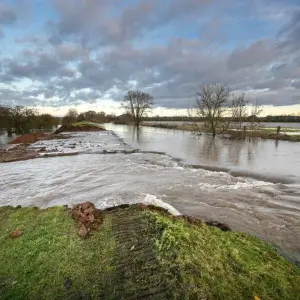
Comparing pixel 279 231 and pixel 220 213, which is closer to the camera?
pixel 279 231

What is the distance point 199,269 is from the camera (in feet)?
9.92

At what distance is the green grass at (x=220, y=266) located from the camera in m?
2.77

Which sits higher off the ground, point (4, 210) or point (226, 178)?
point (4, 210)

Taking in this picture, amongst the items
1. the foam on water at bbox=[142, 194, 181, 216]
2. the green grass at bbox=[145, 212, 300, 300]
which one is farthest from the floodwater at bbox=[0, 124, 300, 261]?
the green grass at bbox=[145, 212, 300, 300]

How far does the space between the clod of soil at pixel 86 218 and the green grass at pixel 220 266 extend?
1.12 m

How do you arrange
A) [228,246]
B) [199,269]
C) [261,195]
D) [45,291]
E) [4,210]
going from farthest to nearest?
[261,195] → [4,210] → [228,246] → [199,269] → [45,291]

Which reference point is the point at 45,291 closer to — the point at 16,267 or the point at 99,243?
the point at 16,267

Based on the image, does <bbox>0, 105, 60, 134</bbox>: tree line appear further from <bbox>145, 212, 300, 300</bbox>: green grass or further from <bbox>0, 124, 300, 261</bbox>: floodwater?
<bbox>145, 212, 300, 300</bbox>: green grass

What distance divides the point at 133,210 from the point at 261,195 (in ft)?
14.5

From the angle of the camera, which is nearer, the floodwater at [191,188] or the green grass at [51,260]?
the green grass at [51,260]

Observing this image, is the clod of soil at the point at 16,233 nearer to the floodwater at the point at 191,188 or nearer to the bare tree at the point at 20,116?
the floodwater at the point at 191,188

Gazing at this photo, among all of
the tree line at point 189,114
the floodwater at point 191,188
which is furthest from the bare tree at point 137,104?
the floodwater at point 191,188

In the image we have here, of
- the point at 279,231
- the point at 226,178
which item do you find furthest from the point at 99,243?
the point at 226,178

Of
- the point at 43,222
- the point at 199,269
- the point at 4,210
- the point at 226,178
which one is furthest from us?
the point at 226,178
